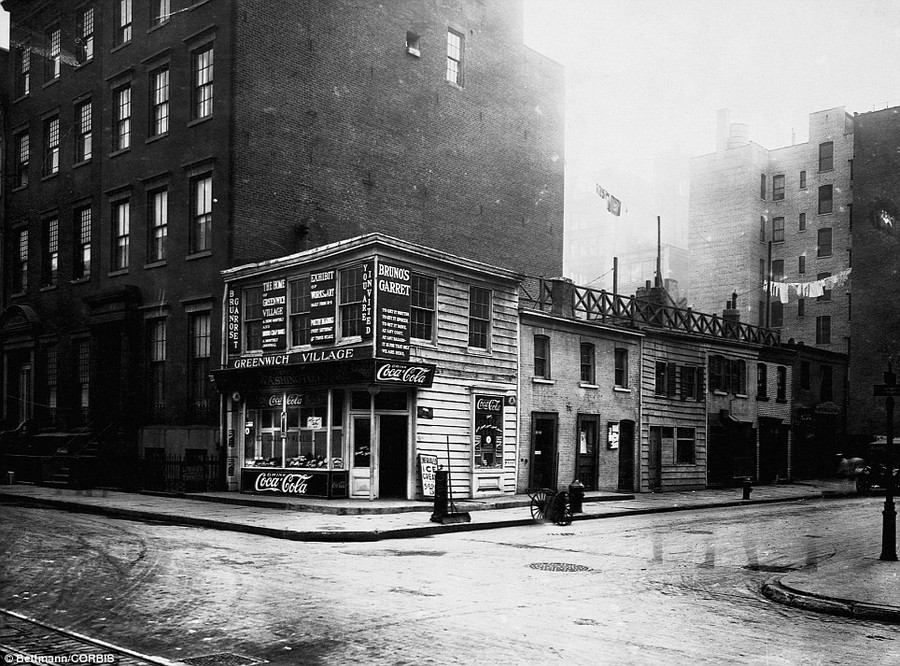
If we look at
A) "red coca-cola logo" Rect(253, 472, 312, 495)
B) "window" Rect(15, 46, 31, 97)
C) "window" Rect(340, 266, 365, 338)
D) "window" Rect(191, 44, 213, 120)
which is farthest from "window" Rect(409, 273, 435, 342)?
"window" Rect(15, 46, 31, 97)

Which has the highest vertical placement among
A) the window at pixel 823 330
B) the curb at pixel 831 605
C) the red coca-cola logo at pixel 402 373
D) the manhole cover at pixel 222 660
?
the window at pixel 823 330

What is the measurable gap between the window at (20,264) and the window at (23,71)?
6.02m

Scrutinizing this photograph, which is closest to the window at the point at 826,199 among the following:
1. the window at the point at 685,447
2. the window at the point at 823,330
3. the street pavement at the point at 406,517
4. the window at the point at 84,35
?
the window at the point at 823,330

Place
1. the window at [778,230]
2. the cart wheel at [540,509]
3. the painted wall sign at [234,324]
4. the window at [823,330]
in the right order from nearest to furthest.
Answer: the cart wheel at [540,509], the painted wall sign at [234,324], the window at [823,330], the window at [778,230]

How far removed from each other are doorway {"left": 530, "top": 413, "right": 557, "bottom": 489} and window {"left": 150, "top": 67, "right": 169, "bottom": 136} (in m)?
15.8

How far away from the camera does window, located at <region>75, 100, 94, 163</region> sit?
32219 millimetres

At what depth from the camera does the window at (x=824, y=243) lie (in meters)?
62.2

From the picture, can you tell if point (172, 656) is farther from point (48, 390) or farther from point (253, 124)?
point (48, 390)

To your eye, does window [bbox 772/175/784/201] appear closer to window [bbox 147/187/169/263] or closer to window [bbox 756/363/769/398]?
window [bbox 756/363/769/398]

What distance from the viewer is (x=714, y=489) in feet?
116

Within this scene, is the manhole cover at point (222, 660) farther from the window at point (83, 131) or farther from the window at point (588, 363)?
the window at point (83, 131)

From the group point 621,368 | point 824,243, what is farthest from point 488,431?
point 824,243

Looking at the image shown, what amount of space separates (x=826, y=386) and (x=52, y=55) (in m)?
40.0

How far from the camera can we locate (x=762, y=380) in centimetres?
3962
